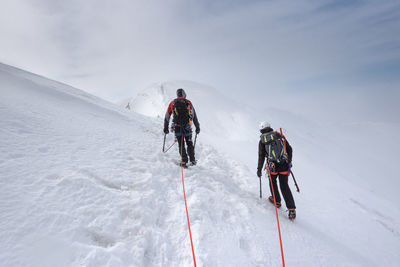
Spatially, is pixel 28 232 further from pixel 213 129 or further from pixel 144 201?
pixel 213 129

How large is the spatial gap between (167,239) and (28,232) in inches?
70.5

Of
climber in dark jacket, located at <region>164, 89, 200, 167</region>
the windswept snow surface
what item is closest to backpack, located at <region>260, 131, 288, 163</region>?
the windswept snow surface

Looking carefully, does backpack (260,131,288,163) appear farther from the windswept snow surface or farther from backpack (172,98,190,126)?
backpack (172,98,190,126)

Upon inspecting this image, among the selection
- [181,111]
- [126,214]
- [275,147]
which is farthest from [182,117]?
[126,214]

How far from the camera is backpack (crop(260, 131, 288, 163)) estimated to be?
13.6ft

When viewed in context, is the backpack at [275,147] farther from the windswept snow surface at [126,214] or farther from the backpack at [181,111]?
the backpack at [181,111]

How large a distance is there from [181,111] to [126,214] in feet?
10.8

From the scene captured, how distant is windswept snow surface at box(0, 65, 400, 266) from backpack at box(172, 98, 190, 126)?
147cm

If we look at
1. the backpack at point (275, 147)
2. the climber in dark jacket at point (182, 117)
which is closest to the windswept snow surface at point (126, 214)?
the climber in dark jacket at point (182, 117)

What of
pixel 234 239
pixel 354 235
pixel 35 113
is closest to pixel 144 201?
pixel 234 239

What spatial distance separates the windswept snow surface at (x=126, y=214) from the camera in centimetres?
206

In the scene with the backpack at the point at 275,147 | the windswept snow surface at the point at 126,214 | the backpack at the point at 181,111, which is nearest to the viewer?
the windswept snow surface at the point at 126,214

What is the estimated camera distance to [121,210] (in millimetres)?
2807

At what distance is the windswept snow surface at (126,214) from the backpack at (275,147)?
1.46m
